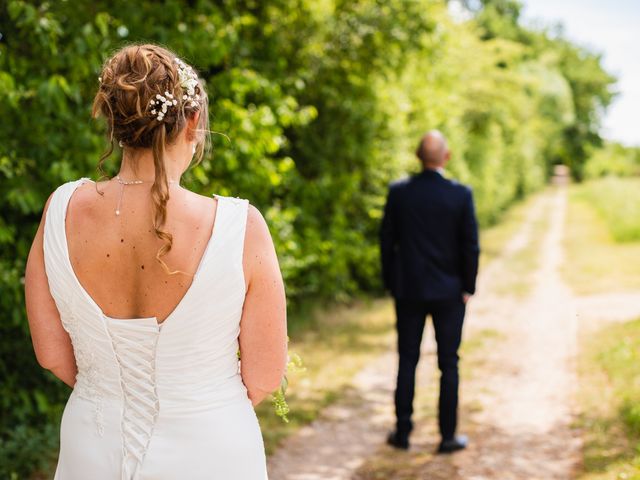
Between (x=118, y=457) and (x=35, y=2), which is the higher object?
(x=35, y=2)

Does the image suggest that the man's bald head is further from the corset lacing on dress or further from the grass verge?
the corset lacing on dress

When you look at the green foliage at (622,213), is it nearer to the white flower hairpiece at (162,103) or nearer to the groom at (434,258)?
the groom at (434,258)

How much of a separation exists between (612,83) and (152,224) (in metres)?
71.6

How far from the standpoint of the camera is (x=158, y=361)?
2018 mm

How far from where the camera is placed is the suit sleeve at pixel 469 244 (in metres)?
4.99

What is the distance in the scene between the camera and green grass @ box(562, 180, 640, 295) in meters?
13.2

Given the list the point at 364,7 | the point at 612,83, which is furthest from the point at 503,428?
the point at 612,83

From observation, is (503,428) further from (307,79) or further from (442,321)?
(307,79)

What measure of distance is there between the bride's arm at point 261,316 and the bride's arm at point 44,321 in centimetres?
55

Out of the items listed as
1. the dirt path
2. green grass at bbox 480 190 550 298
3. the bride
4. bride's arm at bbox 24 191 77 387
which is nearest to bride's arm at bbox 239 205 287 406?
the bride

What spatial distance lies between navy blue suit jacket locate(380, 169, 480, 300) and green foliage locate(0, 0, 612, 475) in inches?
67.4

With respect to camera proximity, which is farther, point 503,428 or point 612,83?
point 612,83

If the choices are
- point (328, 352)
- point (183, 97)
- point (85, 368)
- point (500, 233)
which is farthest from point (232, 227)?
point (500, 233)

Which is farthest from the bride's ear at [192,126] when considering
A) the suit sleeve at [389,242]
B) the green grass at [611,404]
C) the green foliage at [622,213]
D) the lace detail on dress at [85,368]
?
the green foliage at [622,213]
